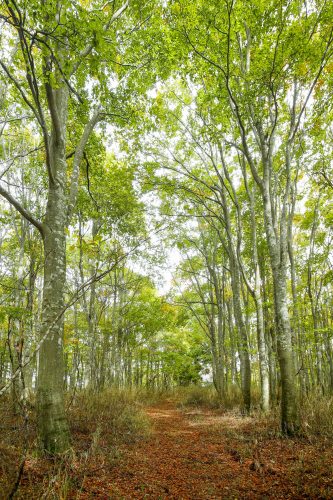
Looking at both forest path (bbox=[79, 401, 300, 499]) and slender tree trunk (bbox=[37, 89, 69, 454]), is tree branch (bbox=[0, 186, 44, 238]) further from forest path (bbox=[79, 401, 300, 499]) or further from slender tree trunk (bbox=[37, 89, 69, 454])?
forest path (bbox=[79, 401, 300, 499])

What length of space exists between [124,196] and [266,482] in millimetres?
8769

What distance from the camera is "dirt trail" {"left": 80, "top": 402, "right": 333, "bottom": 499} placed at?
305 centimetres

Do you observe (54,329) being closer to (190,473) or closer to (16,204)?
(16,204)

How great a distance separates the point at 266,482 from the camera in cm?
331

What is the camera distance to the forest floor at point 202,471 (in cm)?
294

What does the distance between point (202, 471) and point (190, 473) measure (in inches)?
6.9

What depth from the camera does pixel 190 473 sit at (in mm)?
3744

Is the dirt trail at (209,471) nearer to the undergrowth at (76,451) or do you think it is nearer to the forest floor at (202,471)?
the forest floor at (202,471)

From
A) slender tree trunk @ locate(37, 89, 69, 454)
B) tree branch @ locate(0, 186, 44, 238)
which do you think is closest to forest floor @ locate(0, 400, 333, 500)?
slender tree trunk @ locate(37, 89, 69, 454)

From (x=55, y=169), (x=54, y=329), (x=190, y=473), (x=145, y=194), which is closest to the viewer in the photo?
(x=190, y=473)

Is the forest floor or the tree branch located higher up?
the tree branch

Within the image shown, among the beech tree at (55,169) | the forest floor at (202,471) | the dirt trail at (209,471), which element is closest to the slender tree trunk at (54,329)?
the beech tree at (55,169)

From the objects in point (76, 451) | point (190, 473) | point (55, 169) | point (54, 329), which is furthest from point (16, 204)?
point (190, 473)

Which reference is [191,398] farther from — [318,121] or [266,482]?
[318,121]
